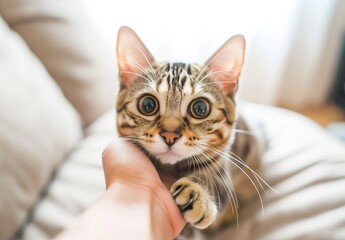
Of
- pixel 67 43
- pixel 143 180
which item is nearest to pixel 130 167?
pixel 143 180

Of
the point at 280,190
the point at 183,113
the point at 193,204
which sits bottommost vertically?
the point at 280,190

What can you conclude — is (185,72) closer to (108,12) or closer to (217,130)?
(217,130)

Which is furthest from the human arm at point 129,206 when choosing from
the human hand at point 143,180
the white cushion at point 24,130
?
the white cushion at point 24,130

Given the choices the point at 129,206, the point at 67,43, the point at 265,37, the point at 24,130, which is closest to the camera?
the point at 129,206

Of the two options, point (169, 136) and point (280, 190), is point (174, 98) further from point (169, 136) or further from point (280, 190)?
point (280, 190)

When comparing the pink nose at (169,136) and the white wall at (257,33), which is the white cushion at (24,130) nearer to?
the white wall at (257,33)

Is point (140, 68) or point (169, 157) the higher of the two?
point (140, 68)
